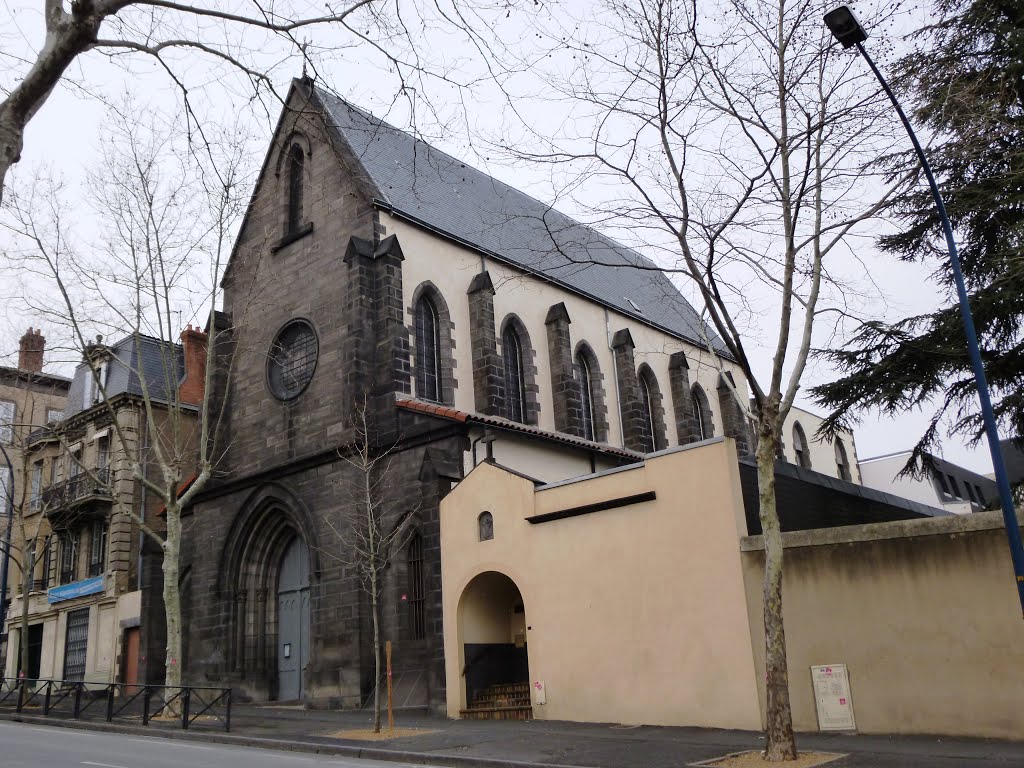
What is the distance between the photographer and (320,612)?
20.7m

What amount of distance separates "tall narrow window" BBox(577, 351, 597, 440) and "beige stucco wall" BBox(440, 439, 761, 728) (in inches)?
435

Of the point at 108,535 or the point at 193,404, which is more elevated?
the point at 193,404

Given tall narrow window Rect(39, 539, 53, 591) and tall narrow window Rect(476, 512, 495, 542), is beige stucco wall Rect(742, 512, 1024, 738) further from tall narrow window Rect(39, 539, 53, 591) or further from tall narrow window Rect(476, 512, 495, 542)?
tall narrow window Rect(39, 539, 53, 591)

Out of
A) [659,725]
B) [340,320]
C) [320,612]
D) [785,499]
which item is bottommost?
[659,725]

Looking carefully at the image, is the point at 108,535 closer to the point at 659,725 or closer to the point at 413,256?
the point at 413,256

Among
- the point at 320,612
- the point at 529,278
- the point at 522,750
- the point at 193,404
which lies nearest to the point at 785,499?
the point at 522,750

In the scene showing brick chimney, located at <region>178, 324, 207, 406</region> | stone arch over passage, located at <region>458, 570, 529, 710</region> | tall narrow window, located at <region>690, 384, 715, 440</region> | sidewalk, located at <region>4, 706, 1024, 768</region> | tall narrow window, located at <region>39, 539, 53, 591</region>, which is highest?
brick chimney, located at <region>178, 324, 207, 406</region>

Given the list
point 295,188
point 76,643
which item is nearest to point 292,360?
point 295,188

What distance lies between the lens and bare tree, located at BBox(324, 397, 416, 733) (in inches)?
767

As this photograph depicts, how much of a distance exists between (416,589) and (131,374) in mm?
17367

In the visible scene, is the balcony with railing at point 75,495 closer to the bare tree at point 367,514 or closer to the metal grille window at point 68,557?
the metal grille window at point 68,557

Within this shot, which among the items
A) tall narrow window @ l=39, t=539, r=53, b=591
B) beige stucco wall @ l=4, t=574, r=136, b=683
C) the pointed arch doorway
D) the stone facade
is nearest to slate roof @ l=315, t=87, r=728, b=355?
the stone facade

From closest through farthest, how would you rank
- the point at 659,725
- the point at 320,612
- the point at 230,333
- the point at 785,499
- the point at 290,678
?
the point at 659,725
the point at 785,499
the point at 320,612
the point at 290,678
the point at 230,333

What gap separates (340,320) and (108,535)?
45.3ft
